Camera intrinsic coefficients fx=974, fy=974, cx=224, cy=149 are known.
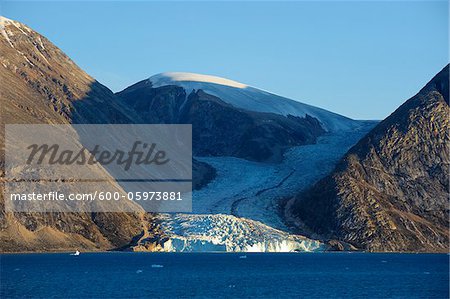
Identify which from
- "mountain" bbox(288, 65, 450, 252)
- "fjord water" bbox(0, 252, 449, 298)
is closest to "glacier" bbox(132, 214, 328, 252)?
"fjord water" bbox(0, 252, 449, 298)

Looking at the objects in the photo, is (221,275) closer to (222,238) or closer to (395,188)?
(222,238)

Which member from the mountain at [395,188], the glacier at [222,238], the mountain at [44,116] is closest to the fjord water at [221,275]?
the glacier at [222,238]

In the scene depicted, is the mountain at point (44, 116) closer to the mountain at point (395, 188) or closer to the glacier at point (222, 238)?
the glacier at point (222, 238)

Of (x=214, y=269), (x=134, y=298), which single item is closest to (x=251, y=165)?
(x=214, y=269)

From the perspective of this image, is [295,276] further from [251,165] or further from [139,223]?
[251,165]

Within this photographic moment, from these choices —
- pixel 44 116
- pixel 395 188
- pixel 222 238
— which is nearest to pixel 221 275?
pixel 222 238

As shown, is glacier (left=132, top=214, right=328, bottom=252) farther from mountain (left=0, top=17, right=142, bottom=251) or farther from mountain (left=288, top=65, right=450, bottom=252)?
mountain (left=288, top=65, right=450, bottom=252)
